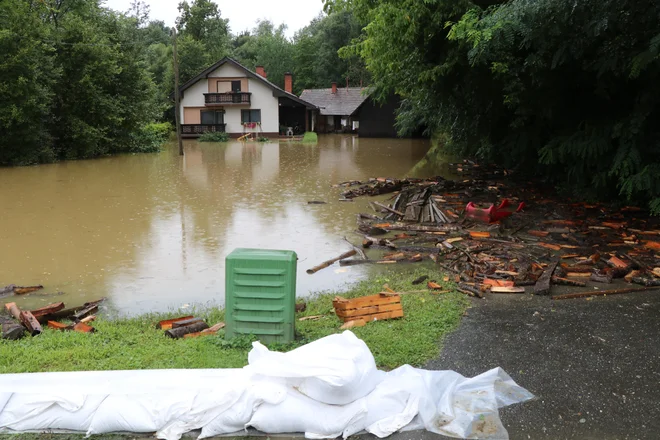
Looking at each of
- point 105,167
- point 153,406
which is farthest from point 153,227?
point 105,167

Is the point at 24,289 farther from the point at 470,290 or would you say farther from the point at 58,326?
the point at 470,290

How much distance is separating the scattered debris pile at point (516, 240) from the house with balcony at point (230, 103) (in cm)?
3766

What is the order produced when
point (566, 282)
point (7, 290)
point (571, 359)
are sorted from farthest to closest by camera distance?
point (7, 290) → point (566, 282) → point (571, 359)

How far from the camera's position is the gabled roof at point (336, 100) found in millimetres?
60688

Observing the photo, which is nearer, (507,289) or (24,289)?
(507,289)

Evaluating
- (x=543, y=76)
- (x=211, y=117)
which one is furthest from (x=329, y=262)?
(x=211, y=117)

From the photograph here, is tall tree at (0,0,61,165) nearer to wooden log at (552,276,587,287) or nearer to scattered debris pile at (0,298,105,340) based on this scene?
scattered debris pile at (0,298,105,340)

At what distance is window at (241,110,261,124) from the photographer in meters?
53.2

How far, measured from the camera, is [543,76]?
1293cm

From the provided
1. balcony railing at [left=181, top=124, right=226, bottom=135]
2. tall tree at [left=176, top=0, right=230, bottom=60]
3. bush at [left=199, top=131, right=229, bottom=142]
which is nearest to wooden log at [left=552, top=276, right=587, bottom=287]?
bush at [left=199, top=131, right=229, bottom=142]

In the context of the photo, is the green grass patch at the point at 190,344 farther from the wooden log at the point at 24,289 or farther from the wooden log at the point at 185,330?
the wooden log at the point at 24,289

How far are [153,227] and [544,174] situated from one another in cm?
1208

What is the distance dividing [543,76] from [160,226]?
9853 mm

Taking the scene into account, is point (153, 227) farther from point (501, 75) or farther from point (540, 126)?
point (540, 126)
